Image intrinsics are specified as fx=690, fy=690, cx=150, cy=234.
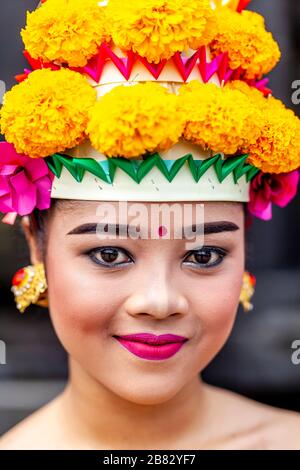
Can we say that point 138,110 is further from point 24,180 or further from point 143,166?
point 24,180

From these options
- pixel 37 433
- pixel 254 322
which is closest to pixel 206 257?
pixel 37 433

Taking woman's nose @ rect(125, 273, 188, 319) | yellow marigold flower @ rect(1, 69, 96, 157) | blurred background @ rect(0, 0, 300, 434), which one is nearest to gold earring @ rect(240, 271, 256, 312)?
woman's nose @ rect(125, 273, 188, 319)

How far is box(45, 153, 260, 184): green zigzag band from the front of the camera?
1563 mm

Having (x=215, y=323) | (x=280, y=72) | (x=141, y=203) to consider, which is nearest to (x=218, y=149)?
(x=141, y=203)

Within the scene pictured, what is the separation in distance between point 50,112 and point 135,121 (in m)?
0.22

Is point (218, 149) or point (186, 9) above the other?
point (186, 9)

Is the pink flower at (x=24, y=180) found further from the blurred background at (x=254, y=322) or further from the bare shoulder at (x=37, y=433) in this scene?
the blurred background at (x=254, y=322)

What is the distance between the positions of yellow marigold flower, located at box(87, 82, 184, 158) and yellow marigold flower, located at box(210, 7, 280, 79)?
0.26 metres

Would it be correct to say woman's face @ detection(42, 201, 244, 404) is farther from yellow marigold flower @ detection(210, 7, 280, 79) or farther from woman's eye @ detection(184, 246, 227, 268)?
yellow marigold flower @ detection(210, 7, 280, 79)

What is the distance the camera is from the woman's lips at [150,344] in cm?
162

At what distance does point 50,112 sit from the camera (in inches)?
61.9

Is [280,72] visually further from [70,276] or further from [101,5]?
[70,276]

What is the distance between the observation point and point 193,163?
161cm

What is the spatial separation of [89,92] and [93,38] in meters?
0.12
